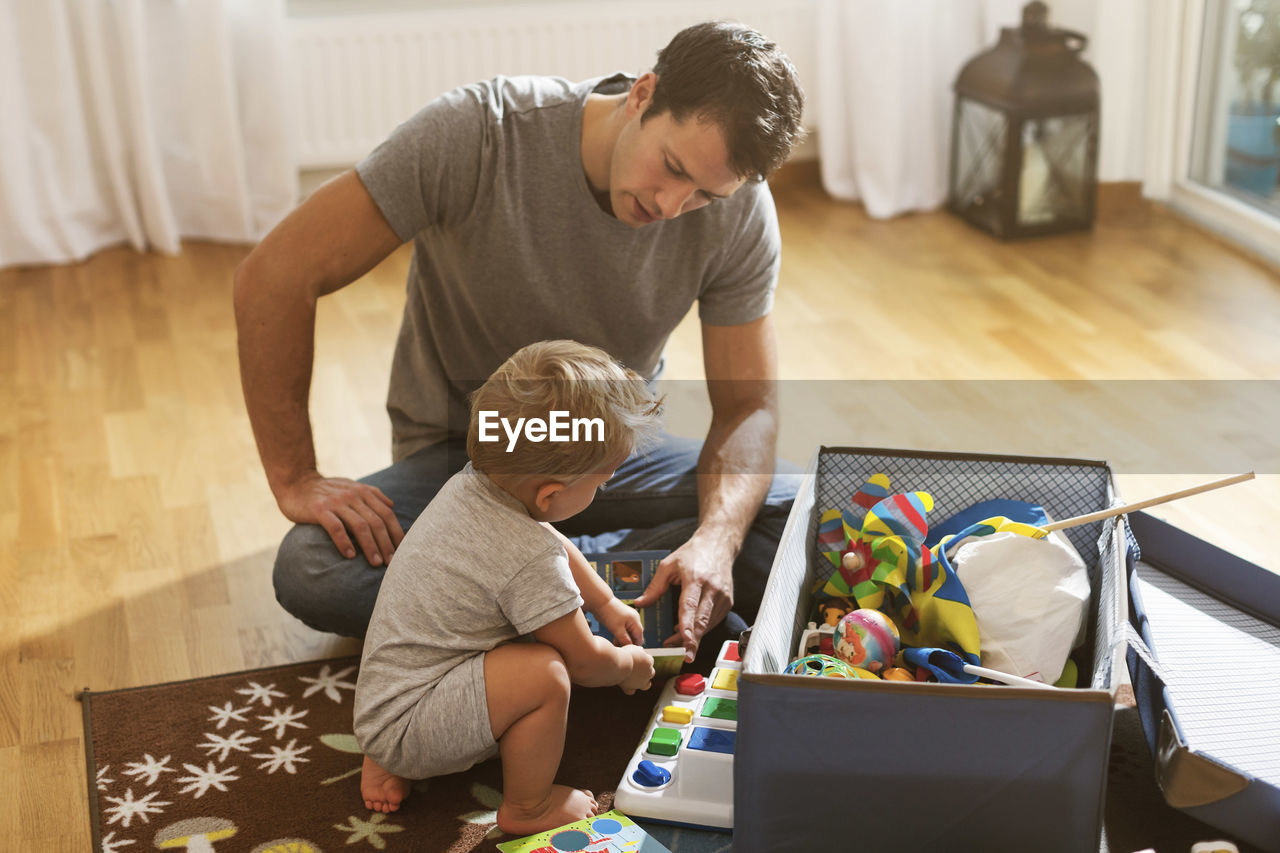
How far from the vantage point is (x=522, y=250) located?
4.92 feet

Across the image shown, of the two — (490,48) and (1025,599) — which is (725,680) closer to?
(1025,599)

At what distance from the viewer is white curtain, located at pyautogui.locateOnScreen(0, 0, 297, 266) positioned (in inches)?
113

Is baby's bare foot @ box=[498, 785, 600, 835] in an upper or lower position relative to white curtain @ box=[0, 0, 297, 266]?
lower

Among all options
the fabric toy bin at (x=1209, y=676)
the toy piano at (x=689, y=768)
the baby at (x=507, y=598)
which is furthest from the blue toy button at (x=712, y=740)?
the fabric toy bin at (x=1209, y=676)

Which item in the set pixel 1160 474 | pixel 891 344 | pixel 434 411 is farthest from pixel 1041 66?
pixel 434 411

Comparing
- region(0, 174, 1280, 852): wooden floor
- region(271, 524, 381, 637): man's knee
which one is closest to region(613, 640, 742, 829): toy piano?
region(271, 524, 381, 637): man's knee

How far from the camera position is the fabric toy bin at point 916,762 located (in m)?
1.00

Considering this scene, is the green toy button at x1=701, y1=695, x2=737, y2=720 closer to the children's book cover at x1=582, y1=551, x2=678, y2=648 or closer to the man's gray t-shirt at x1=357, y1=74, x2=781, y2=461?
the children's book cover at x1=582, y1=551, x2=678, y2=648

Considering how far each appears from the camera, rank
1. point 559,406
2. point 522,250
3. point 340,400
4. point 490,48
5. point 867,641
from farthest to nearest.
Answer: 1. point 490,48
2. point 340,400
3. point 522,250
4. point 867,641
5. point 559,406

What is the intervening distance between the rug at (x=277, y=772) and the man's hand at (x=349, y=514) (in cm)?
17

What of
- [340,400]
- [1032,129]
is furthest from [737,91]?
[1032,129]

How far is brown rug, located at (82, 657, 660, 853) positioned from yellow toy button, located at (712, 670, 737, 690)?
0.40ft

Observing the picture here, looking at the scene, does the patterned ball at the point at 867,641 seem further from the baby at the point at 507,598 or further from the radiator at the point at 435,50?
the radiator at the point at 435,50

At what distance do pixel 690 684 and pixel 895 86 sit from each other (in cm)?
220
